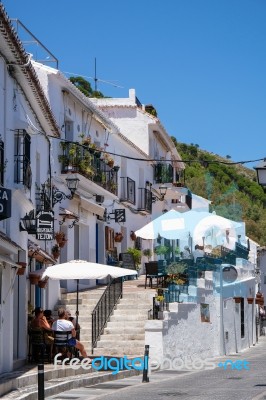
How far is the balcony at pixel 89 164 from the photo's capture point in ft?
102

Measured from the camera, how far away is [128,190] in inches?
1640

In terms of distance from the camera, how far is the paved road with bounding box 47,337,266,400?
56.2 feet

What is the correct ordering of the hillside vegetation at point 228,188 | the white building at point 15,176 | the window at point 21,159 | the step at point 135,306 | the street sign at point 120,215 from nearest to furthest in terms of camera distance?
the white building at point 15,176 → the window at point 21,159 → the step at point 135,306 → the street sign at point 120,215 → the hillside vegetation at point 228,188

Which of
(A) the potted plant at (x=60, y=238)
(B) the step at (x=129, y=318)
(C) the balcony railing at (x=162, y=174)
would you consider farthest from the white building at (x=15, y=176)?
(C) the balcony railing at (x=162, y=174)

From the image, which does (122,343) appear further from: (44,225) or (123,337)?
(44,225)

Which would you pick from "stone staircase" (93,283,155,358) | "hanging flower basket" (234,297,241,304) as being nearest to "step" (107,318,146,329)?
"stone staircase" (93,283,155,358)

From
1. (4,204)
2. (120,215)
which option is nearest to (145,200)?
(120,215)

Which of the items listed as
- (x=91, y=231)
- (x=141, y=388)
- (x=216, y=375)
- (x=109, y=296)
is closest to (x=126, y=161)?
(x=91, y=231)

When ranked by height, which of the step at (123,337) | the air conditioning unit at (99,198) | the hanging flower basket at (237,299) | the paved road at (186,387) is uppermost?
the air conditioning unit at (99,198)

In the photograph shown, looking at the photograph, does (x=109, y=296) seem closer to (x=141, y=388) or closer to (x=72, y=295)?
(x=72, y=295)

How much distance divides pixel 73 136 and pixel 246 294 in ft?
40.9

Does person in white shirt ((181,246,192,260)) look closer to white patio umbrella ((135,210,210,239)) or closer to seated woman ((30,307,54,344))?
white patio umbrella ((135,210,210,239))

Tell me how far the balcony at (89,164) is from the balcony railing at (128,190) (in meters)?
2.78

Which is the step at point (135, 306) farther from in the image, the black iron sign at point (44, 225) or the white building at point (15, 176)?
the black iron sign at point (44, 225)
